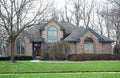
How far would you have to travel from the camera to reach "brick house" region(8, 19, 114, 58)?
46469 mm

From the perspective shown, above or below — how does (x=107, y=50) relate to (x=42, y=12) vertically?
below

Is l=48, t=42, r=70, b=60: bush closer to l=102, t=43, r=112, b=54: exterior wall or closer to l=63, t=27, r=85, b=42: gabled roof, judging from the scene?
l=63, t=27, r=85, b=42: gabled roof

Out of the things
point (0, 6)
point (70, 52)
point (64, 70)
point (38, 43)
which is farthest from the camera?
point (38, 43)

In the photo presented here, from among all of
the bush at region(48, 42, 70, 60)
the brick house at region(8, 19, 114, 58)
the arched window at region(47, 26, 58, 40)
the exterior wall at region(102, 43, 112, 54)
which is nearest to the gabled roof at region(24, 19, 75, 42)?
the brick house at region(8, 19, 114, 58)

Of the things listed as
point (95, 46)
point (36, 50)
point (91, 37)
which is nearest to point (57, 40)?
point (36, 50)

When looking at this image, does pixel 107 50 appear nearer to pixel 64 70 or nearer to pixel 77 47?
pixel 77 47

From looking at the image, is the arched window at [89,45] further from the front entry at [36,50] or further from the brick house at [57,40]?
the front entry at [36,50]

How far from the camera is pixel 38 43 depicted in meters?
48.4

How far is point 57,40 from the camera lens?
48.0 m

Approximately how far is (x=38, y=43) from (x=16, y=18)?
1709cm

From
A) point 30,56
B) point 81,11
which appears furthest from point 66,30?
point 81,11

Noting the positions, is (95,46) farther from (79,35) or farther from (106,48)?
(79,35)

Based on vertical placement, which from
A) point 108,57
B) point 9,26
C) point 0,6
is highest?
point 0,6

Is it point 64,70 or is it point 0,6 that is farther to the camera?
point 0,6
